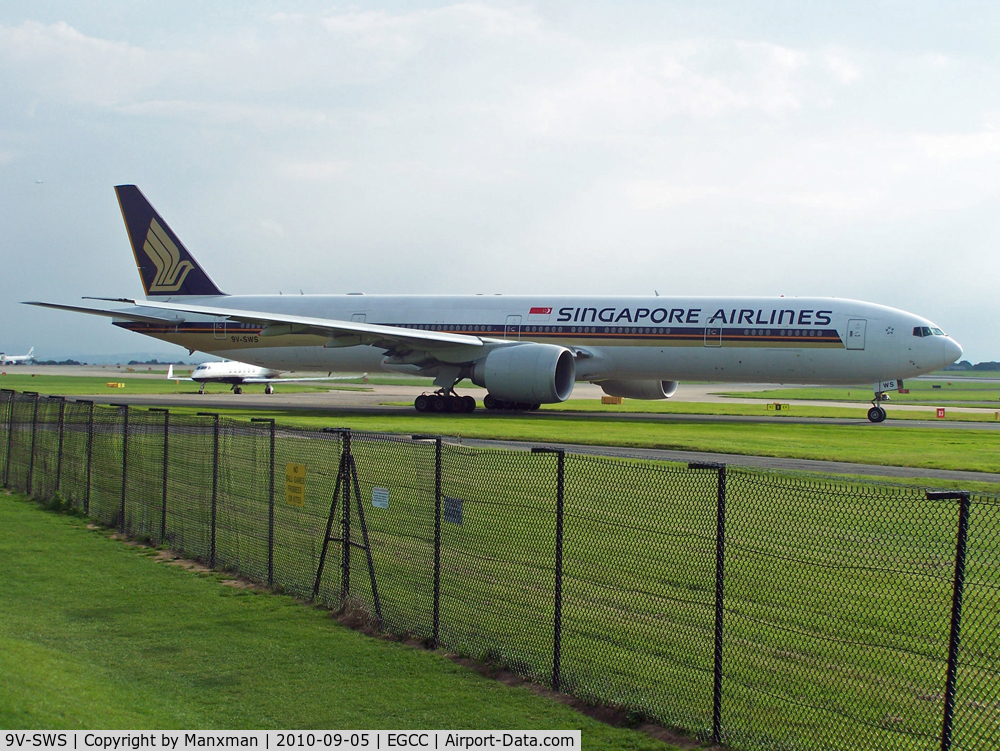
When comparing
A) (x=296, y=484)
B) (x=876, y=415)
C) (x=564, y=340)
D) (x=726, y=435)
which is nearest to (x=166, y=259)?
(x=564, y=340)

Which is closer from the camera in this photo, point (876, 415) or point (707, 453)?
point (707, 453)

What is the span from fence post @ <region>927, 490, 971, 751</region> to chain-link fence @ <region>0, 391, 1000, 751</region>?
0.5 inches

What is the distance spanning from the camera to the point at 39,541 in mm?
12031

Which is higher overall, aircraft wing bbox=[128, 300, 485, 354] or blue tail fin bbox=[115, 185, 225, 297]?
blue tail fin bbox=[115, 185, 225, 297]

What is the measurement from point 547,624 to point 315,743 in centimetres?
251

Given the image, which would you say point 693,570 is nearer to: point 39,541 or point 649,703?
point 649,703

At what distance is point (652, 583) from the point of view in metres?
8.61

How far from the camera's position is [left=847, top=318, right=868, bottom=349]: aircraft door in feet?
100

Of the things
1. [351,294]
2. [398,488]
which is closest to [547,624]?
[398,488]

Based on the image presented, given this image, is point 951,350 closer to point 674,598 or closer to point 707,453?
point 707,453

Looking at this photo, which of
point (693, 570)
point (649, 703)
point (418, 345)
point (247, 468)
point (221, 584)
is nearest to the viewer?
point (649, 703)

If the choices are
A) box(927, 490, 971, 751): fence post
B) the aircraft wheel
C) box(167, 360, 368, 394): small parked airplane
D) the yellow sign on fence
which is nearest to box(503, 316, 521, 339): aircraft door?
the aircraft wheel

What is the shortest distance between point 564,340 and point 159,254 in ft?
64.4

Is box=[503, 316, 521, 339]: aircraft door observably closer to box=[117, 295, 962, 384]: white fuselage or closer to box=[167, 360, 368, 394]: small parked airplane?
box=[117, 295, 962, 384]: white fuselage
